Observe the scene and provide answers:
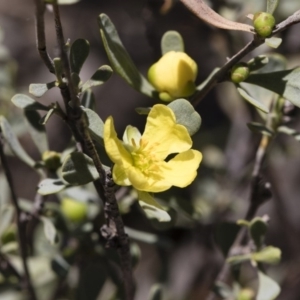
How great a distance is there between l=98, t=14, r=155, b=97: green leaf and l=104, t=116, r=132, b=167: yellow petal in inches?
8.9

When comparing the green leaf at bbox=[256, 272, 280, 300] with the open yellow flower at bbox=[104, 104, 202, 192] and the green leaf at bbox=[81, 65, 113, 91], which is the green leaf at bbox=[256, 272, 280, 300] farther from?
the green leaf at bbox=[81, 65, 113, 91]

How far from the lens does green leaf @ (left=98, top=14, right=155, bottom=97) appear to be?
1.08 metres

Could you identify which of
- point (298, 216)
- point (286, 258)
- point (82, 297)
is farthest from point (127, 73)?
point (298, 216)

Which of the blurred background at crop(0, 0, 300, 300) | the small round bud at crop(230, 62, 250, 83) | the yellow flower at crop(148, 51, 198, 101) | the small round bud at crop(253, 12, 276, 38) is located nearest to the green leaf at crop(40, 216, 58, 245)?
the blurred background at crop(0, 0, 300, 300)

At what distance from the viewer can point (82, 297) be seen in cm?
144

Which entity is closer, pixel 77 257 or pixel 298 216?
pixel 77 257

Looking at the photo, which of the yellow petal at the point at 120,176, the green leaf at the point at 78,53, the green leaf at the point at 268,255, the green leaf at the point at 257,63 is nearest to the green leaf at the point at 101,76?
the green leaf at the point at 78,53

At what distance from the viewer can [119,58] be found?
Answer: 1.15 metres

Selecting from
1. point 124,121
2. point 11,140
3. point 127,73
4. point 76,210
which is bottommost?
point 124,121

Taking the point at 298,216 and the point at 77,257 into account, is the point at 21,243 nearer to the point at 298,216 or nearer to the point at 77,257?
the point at 77,257

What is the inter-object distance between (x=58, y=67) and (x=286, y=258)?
1.54 metres

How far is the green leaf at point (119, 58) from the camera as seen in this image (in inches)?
42.6

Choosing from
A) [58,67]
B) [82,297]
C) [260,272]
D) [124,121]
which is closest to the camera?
[58,67]

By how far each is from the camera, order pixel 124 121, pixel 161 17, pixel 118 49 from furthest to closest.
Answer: pixel 124 121 < pixel 161 17 < pixel 118 49
